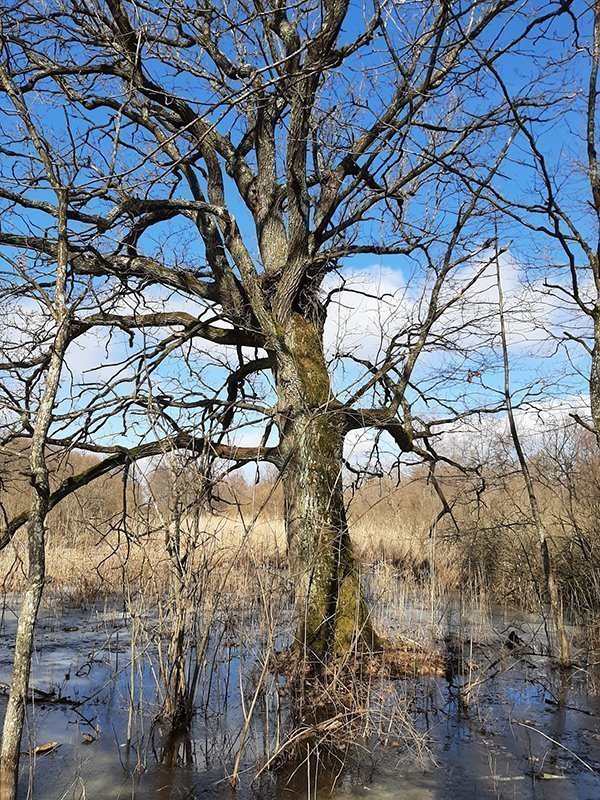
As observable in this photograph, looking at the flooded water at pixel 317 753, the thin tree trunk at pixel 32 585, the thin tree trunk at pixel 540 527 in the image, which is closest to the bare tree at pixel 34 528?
the thin tree trunk at pixel 32 585

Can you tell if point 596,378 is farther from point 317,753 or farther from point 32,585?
point 32,585

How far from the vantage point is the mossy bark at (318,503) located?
5.56m

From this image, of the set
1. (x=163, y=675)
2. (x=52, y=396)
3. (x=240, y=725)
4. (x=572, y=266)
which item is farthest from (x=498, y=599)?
(x=52, y=396)

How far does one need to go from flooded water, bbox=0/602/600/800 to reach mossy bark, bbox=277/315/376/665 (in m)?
0.62

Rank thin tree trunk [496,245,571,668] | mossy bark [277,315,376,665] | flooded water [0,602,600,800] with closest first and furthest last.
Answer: flooded water [0,602,600,800]
mossy bark [277,315,376,665]
thin tree trunk [496,245,571,668]

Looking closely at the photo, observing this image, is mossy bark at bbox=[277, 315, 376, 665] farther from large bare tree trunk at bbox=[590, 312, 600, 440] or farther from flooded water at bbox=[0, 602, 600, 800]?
large bare tree trunk at bbox=[590, 312, 600, 440]

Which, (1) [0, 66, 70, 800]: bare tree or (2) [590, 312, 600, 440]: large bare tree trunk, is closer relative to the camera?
(1) [0, 66, 70, 800]: bare tree

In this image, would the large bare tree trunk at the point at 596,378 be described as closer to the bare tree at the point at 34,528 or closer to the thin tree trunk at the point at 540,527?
the thin tree trunk at the point at 540,527

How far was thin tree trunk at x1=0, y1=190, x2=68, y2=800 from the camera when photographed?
3.15m

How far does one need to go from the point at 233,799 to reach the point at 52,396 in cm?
262

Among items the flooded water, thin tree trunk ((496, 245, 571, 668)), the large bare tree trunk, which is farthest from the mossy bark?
the large bare tree trunk

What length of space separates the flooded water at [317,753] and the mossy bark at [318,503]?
0.62 meters

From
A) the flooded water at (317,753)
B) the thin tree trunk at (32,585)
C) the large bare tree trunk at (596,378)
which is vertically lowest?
the flooded water at (317,753)

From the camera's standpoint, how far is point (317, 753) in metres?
3.97
